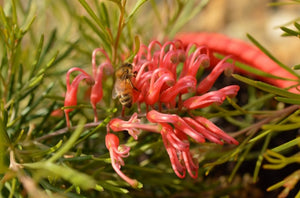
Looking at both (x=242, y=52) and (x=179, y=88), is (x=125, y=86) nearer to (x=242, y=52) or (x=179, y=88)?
(x=179, y=88)

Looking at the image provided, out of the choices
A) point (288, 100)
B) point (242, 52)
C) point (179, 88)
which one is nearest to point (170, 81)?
point (179, 88)

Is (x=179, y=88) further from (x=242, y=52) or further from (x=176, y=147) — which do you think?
(x=242, y=52)

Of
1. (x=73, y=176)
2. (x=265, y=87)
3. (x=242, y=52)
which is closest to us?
(x=73, y=176)

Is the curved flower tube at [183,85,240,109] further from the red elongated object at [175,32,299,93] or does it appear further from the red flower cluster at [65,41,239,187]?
the red elongated object at [175,32,299,93]

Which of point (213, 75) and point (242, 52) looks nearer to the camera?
point (213, 75)

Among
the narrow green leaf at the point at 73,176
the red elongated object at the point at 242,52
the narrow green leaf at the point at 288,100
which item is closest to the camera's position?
the narrow green leaf at the point at 73,176

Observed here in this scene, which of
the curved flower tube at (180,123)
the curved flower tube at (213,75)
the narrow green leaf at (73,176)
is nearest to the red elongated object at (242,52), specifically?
the curved flower tube at (213,75)

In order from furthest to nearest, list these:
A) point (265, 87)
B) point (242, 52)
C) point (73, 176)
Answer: point (242, 52) → point (265, 87) → point (73, 176)

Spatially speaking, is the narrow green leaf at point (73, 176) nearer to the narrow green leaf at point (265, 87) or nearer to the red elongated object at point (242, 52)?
the narrow green leaf at point (265, 87)

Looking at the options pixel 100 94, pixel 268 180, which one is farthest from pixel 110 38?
pixel 268 180

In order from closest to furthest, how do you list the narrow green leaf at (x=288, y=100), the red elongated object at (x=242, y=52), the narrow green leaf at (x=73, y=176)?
the narrow green leaf at (x=73, y=176) → the narrow green leaf at (x=288, y=100) → the red elongated object at (x=242, y=52)
